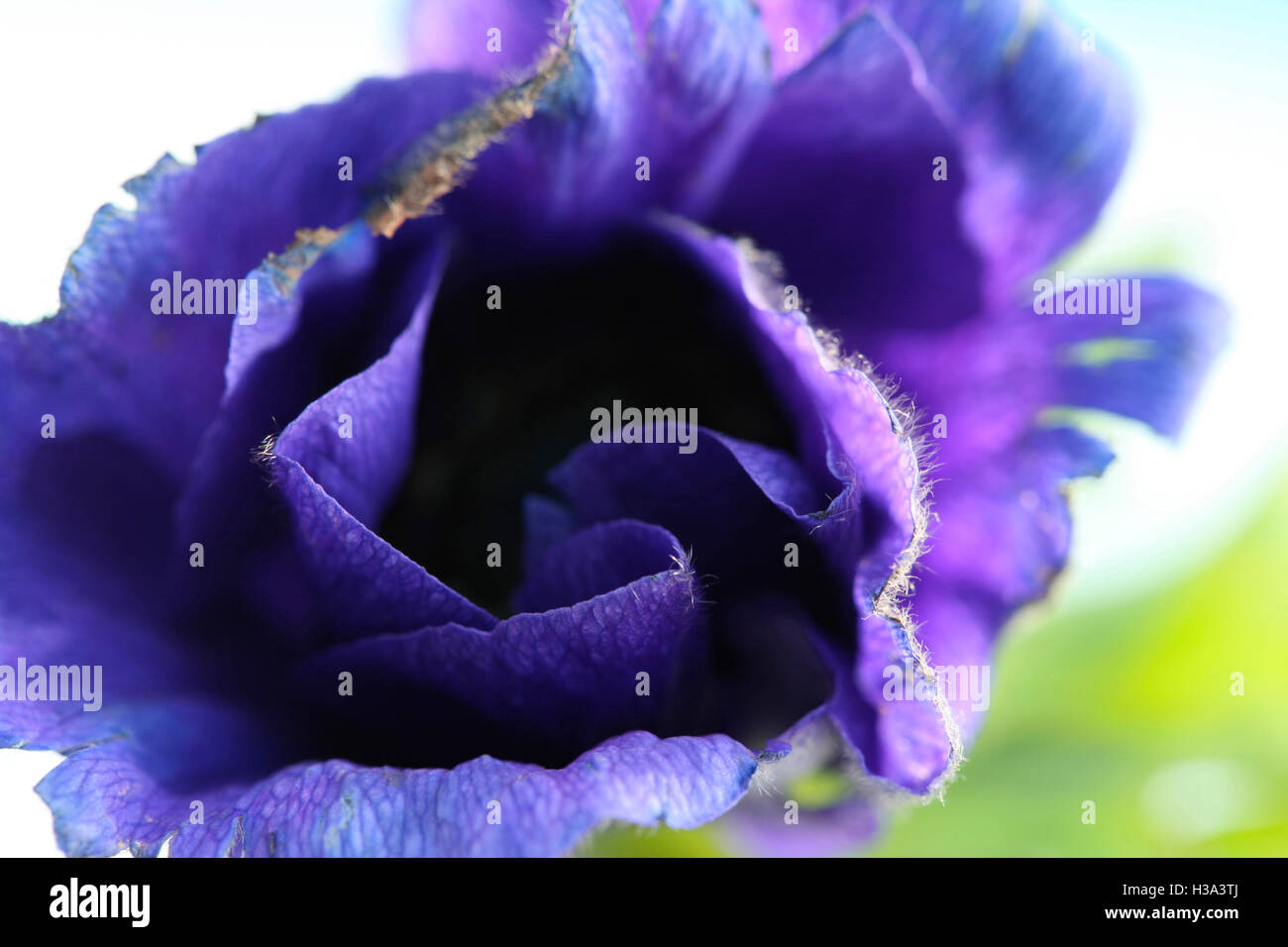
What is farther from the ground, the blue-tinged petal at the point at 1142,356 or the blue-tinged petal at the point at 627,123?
the blue-tinged petal at the point at 627,123

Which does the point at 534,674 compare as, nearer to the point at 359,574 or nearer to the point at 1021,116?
the point at 359,574

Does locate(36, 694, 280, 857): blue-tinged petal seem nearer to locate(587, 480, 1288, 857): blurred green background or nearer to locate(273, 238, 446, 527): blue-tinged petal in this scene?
locate(273, 238, 446, 527): blue-tinged petal

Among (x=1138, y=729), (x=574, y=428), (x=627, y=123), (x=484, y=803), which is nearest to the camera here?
(x=484, y=803)

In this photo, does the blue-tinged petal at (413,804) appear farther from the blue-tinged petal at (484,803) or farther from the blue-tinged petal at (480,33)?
the blue-tinged petal at (480,33)

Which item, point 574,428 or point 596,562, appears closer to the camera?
point 596,562

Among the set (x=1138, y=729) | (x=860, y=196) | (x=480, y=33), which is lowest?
(x=1138, y=729)

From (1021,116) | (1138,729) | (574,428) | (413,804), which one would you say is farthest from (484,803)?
(1138,729)

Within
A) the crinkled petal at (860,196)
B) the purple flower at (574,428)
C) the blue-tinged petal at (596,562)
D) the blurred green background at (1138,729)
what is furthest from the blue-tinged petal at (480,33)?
the blurred green background at (1138,729)
